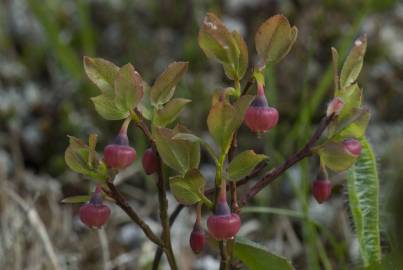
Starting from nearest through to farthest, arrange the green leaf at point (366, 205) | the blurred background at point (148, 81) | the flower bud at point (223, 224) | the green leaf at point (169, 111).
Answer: the flower bud at point (223, 224)
the green leaf at point (169, 111)
the green leaf at point (366, 205)
the blurred background at point (148, 81)

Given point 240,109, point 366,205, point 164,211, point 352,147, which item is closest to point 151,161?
point 164,211

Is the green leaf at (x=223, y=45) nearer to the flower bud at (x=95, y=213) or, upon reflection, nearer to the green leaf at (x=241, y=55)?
the green leaf at (x=241, y=55)

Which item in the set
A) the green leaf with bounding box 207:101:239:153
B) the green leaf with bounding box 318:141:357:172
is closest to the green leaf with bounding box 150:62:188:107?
the green leaf with bounding box 207:101:239:153

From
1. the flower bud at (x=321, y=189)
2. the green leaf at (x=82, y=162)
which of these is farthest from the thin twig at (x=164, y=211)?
the flower bud at (x=321, y=189)

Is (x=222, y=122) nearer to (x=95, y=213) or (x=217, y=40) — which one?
(x=217, y=40)

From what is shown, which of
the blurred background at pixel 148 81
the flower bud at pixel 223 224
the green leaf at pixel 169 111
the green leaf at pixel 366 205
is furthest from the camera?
the blurred background at pixel 148 81

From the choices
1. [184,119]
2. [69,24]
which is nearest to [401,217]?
[184,119]

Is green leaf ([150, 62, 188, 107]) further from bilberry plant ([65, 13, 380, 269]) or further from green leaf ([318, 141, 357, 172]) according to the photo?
green leaf ([318, 141, 357, 172])
